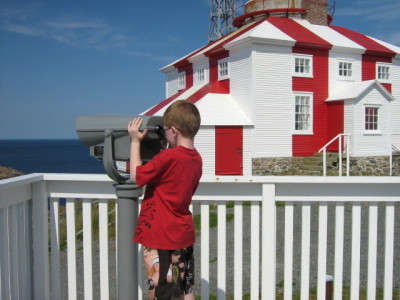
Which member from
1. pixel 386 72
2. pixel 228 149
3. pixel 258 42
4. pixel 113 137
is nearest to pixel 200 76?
pixel 258 42

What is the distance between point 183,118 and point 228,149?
15.3 m

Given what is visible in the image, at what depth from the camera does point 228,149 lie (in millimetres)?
17453

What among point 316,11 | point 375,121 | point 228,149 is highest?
point 316,11

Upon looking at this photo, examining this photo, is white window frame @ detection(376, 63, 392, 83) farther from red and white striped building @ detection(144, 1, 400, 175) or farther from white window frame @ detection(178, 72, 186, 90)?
white window frame @ detection(178, 72, 186, 90)

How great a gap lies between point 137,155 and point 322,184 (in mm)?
1366

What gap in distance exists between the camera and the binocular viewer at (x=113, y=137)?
2.24m

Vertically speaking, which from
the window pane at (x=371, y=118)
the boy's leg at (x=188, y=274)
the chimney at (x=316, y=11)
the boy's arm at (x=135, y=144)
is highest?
the chimney at (x=316, y=11)

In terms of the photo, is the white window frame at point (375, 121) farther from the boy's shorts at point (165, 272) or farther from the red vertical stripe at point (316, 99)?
the boy's shorts at point (165, 272)

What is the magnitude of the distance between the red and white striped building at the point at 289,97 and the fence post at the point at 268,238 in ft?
47.1

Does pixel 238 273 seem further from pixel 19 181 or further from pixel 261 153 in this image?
pixel 261 153

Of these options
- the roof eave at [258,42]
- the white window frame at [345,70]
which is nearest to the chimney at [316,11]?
the white window frame at [345,70]

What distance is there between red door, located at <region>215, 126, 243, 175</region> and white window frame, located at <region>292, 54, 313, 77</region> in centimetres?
381

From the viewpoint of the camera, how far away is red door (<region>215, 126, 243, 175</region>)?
57.1ft

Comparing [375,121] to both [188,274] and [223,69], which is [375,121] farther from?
[188,274]
